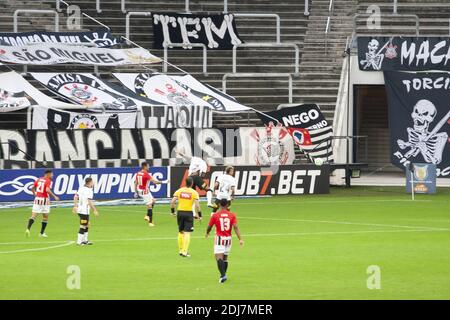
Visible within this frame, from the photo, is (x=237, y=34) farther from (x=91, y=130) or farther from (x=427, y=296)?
(x=427, y=296)

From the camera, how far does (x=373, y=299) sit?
71.0 ft

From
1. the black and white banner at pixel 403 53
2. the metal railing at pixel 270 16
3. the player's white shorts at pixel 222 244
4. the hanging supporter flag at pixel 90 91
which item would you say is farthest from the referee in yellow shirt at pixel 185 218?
the metal railing at pixel 270 16

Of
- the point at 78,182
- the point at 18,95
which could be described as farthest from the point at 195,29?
the point at 78,182

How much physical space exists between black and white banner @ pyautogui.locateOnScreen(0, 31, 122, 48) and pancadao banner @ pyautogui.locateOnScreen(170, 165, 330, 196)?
961cm

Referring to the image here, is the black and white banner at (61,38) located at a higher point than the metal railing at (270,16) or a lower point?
lower

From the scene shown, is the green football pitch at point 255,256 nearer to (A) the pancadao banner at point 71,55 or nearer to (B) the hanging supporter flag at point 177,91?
(B) the hanging supporter flag at point 177,91

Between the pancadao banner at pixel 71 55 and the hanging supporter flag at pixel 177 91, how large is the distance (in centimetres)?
85

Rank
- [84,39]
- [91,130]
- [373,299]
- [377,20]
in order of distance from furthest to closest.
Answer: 1. [377,20]
2. [84,39]
3. [91,130]
4. [373,299]

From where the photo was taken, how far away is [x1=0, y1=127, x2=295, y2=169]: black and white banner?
44.9 metres

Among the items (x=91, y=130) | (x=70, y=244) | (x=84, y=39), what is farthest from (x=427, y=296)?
(x=84, y=39)

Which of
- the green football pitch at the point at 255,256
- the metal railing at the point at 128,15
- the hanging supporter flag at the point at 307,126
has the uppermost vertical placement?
the metal railing at the point at 128,15

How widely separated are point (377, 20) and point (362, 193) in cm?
1180

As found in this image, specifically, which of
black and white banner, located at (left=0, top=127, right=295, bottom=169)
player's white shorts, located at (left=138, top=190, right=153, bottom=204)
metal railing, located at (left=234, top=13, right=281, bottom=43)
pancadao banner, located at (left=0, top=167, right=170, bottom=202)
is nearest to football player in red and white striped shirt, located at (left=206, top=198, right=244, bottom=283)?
player's white shorts, located at (left=138, top=190, right=153, bottom=204)

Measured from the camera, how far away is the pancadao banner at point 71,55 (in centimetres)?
4991
